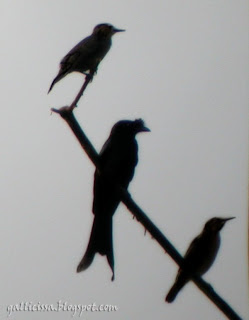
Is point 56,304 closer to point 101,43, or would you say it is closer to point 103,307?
point 103,307

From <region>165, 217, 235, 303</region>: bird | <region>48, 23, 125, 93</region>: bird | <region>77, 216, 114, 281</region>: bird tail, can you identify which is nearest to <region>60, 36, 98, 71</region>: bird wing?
<region>48, 23, 125, 93</region>: bird

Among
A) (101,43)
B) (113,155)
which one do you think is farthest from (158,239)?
(101,43)

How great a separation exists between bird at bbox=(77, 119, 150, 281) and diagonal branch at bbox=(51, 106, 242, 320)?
0.19 ft

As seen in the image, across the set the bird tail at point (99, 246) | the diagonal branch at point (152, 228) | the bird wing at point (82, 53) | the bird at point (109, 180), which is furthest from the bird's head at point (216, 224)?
the diagonal branch at point (152, 228)

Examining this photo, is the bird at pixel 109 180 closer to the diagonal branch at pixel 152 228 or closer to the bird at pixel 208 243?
the diagonal branch at pixel 152 228

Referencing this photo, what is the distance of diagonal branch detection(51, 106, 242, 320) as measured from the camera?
988 millimetres

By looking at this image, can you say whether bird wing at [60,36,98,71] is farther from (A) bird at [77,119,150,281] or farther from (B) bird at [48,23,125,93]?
(A) bird at [77,119,150,281]

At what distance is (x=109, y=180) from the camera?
51.1 inches

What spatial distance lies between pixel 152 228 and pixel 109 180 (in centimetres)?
32

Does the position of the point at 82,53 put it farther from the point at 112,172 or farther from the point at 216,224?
the point at 216,224

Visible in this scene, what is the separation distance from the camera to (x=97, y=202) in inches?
66.8

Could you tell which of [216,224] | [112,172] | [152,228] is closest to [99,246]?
[112,172]

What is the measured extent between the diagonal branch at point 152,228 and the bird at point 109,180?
2.3 inches

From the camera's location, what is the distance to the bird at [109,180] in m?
1.36
